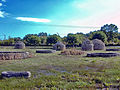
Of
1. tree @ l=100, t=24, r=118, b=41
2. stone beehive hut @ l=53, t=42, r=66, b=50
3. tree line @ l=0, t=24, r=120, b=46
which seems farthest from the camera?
tree @ l=100, t=24, r=118, b=41

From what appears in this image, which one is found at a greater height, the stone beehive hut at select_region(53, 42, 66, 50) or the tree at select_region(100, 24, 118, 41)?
the tree at select_region(100, 24, 118, 41)

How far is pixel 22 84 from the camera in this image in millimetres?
5594

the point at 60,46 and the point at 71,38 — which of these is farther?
the point at 71,38

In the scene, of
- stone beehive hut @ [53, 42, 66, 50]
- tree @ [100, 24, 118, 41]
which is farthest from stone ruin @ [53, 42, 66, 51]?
tree @ [100, 24, 118, 41]

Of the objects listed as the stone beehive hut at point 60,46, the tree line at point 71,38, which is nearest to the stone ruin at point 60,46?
the stone beehive hut at point 60,46

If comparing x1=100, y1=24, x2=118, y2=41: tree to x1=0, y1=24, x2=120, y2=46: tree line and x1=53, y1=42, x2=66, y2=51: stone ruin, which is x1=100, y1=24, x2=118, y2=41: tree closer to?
x1=0, y1=24, x2=120, y2=46: tree line

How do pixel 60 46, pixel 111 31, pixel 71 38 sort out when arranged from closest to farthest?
pixel 60 46, pixel 71 38, pixel 111 31

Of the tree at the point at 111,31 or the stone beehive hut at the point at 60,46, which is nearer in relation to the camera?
the stone beehive hut at the point at 60,46

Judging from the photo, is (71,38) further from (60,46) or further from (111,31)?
(111,31)

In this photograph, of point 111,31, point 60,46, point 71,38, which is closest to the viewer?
point 60,46

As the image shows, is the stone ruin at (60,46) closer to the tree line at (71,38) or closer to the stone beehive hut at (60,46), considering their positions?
the stone beehive hut at (60,46)

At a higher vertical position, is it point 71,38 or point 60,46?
point 71,38

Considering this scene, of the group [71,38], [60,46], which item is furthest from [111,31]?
[60,46]

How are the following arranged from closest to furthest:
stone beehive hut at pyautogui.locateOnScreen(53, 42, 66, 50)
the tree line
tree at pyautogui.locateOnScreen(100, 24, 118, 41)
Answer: stone beehive hut at pyautogui.locateOnScreen(53, 42, 66, 50) → the tree line → tree at pyautogui.locateOnScreen(100, 24, 118, 41)
